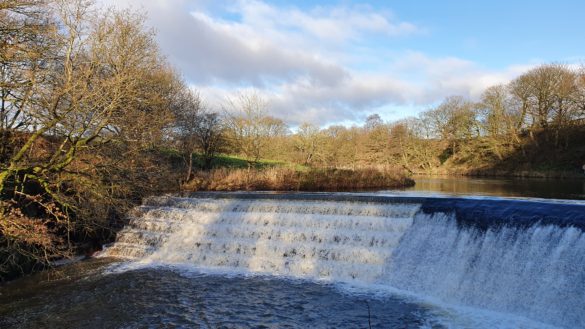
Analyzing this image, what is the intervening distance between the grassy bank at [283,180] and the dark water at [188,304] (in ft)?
38.9

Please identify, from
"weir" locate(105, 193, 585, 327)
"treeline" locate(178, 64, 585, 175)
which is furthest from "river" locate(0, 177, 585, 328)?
"treeline" locate(178, 64, 585, 175)

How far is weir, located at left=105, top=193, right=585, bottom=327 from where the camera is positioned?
28.0 feet

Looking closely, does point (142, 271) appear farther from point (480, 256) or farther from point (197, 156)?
point (197, 156)

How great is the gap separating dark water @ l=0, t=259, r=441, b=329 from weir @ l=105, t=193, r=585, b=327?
1.33 metres

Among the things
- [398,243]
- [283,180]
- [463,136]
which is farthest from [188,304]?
[463,136]

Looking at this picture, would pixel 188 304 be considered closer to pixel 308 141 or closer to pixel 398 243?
pixel 398 243

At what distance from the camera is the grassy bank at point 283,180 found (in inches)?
902

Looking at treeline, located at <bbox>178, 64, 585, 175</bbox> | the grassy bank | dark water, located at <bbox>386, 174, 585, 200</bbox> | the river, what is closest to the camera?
the river

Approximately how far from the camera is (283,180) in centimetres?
2353

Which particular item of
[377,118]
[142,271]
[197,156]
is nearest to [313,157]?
[197,156]

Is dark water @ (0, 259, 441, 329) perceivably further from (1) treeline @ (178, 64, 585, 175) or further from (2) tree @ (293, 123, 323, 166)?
(2) tree @ (293, 123, 323, 166)

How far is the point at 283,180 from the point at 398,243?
12.9 meters

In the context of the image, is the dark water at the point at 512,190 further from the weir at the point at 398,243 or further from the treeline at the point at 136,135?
the weir at the point at 398,243

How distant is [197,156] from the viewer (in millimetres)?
29141
